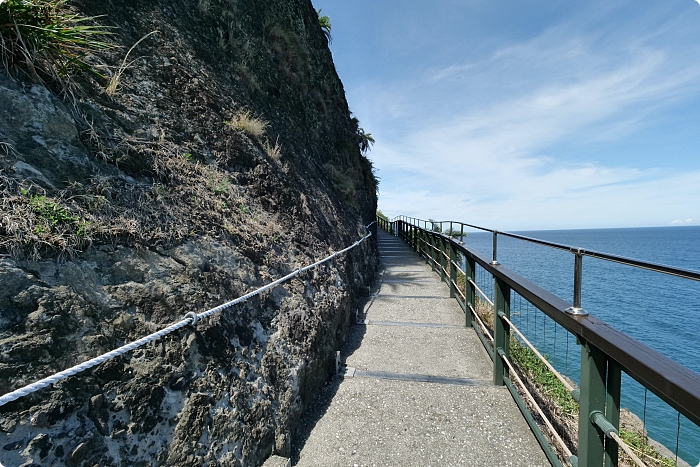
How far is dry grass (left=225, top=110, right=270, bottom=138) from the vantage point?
3.98 m

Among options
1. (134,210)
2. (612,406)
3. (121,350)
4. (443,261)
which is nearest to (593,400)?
(612,406)

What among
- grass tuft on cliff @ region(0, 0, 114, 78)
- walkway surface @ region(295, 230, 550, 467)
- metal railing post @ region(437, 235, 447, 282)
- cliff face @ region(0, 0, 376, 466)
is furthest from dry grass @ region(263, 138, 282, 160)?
metal railing post @ region(437, 235, 447, 282)

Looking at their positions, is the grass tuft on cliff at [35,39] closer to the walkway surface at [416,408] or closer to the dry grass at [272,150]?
the dry grass at [272,150]

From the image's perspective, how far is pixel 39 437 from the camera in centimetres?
130

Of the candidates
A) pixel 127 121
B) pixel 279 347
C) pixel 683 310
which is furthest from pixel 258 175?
pixel 683 310

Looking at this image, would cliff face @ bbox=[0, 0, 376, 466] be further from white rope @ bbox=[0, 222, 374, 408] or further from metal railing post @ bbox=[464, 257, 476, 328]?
metal railing post @ bbox=[464, 257, 476, 328]

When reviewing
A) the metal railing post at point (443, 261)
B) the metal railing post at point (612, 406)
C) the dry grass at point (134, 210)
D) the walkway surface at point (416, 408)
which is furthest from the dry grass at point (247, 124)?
the metal railing post at point (443, 261)

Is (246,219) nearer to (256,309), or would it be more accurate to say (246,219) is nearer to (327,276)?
(256,309)

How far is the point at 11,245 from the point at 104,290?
43 centimetres

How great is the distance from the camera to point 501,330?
133 inches

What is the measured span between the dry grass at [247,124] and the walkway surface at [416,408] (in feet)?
9.94

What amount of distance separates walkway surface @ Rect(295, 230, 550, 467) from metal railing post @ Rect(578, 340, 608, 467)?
76cm

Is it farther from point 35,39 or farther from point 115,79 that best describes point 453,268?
point 35,39

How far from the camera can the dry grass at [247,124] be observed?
13.1ft
